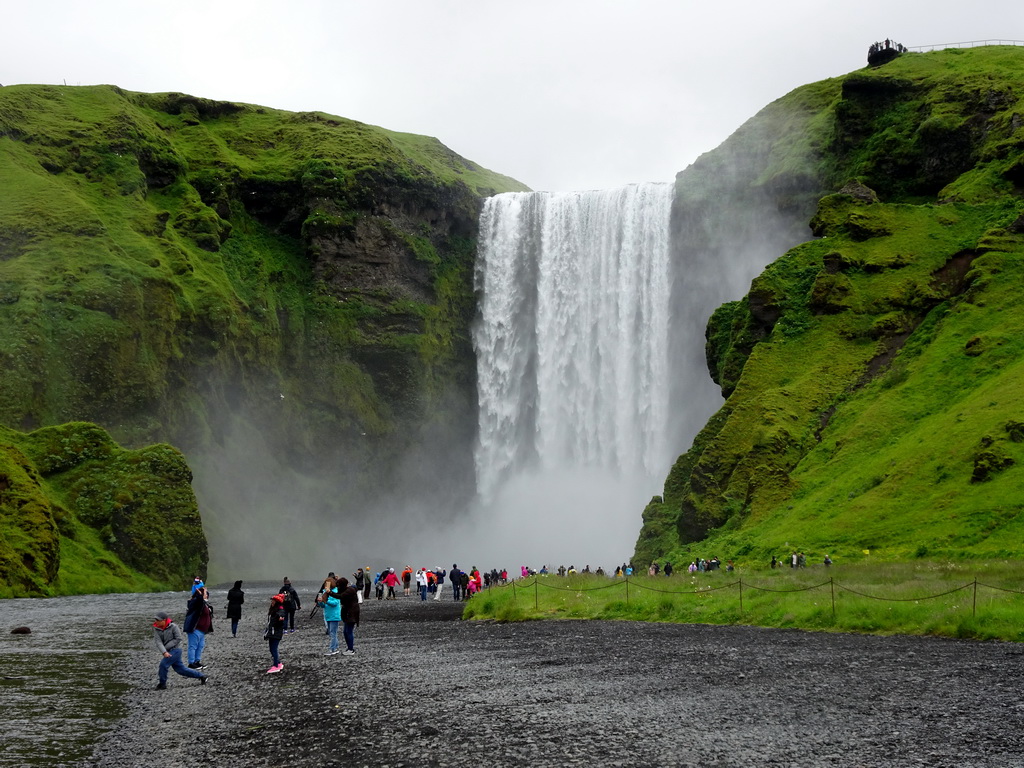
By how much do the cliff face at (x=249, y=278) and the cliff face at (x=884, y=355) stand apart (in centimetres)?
3848

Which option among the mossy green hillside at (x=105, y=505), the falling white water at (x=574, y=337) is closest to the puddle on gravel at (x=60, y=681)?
the mossy green hillside at (x=105, y=505)

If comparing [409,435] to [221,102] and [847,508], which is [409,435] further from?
[847,508]

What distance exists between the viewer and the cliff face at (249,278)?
73625 millimetres

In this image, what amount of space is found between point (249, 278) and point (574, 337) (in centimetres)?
3155

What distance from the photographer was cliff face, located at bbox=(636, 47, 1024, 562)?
3525 cm

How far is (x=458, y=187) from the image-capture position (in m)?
99.8

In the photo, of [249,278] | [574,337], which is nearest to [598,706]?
[574,337]

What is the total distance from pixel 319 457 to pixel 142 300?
22305 millimetres

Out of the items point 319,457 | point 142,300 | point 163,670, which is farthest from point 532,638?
point 319,457

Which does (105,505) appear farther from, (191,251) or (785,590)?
(785,590)

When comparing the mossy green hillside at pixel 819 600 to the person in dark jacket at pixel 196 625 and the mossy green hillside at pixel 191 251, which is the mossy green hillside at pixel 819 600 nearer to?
the person in dark jacket at pixel 196 625

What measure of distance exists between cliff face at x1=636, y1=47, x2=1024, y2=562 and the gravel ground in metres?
14.7

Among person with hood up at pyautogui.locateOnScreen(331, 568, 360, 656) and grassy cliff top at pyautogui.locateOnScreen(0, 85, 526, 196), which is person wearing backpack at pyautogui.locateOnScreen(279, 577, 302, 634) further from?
grassy cliff top at pyautogui.locateOnScreen(0, 85, 526, 196)

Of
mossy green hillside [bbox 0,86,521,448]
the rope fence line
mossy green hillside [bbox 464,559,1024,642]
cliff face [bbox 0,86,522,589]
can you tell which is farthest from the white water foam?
mossy green hillside [bbox 464,559,1024,642]
